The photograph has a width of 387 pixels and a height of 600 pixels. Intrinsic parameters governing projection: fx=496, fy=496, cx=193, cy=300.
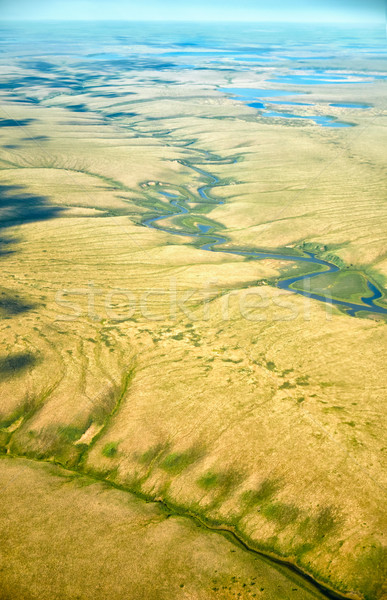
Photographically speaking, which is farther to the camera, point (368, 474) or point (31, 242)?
point (31, 242)

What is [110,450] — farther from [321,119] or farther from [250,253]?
[321,119]

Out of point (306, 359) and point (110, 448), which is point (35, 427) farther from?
point (306, 359)

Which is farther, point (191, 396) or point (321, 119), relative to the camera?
point (321, 119)

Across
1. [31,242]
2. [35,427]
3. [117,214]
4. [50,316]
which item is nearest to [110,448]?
[35,427]

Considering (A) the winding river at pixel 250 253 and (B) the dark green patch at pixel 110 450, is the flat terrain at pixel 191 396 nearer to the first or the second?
(B) the dark green patch at pixel 110 450

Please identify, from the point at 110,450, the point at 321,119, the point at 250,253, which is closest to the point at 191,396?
the point at 110,450

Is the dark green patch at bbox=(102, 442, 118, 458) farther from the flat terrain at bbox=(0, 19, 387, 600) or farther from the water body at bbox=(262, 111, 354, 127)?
the water body at bbox=(262, 111, 354, 127)

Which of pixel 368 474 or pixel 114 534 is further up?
pixel 368 474
